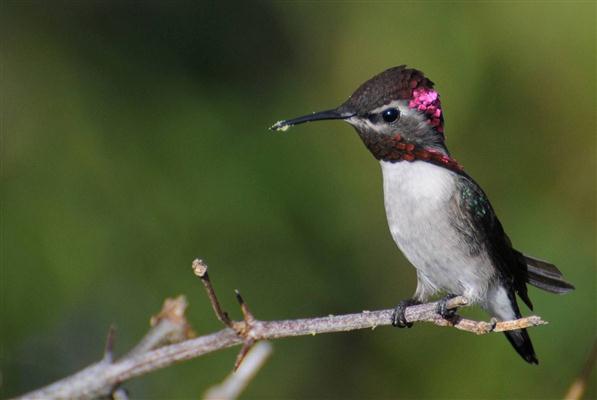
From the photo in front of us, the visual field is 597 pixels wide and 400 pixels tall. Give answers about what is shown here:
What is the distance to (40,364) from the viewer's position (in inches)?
150

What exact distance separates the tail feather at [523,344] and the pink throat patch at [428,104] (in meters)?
0.94

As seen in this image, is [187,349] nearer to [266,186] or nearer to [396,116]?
[396,116]

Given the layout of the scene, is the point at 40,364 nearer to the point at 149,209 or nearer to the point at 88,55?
the point at 149,209

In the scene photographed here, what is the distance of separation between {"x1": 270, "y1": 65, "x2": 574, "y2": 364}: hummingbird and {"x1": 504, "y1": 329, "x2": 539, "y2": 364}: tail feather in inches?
12.2

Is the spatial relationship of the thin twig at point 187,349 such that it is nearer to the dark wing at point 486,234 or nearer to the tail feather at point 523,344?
the dark wing at point 486,234

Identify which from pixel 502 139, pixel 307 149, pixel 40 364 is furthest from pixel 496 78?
pixel 40 364

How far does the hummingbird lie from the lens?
2.88m

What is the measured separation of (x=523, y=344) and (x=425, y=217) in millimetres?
792

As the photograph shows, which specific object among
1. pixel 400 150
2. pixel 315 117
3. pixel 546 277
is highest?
pixel 315 117

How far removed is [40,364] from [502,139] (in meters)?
2.17

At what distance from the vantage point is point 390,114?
2896 mm

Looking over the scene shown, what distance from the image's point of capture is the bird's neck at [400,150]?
9.72 feet

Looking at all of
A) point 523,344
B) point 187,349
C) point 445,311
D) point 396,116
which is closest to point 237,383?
point 187,349

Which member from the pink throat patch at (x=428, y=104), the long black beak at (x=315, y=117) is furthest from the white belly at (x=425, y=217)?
the long black beak at (x=315, y=117)
